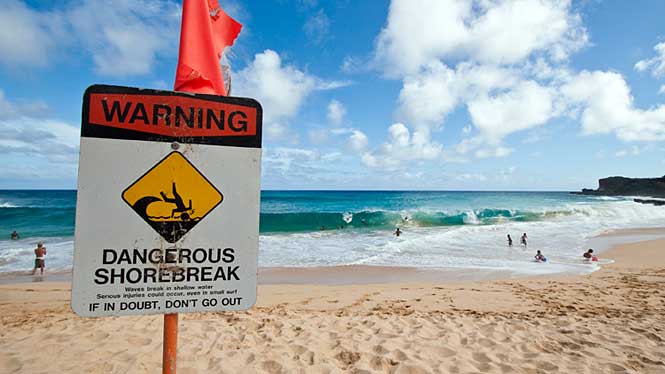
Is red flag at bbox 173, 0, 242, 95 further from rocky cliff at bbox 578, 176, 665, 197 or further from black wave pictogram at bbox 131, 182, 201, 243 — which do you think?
rocky cliff at bbox 578, 176, 665, 197

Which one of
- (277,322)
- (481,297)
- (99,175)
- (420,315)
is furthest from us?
(481,297)

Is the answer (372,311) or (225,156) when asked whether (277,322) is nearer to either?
(372,311)

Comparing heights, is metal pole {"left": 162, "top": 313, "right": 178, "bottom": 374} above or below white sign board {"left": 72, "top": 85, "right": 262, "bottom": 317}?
below

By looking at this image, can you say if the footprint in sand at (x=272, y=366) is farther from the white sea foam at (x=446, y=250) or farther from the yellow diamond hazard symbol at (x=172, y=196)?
the white sea foam at (x=446, y=250)

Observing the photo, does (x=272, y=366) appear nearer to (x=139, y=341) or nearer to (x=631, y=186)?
(x=139, y=341)

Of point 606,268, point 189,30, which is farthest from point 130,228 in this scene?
point 606,268

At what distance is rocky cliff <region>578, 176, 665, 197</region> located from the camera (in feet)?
265

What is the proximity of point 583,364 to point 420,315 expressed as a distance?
224 centimetres

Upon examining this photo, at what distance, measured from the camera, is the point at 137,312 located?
1.43 metres

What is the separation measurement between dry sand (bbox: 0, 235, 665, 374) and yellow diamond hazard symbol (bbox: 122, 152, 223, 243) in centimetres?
263

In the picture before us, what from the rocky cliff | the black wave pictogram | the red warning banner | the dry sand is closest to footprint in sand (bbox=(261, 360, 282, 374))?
the dry sand

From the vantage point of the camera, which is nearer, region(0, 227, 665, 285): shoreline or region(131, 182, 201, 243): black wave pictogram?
region(131, 182, 201, 243): black wave pictogram

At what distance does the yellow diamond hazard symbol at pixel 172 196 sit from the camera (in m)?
1.43

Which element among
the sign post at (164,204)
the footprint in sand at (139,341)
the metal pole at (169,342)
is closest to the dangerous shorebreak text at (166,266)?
the sign post at (164,204)
